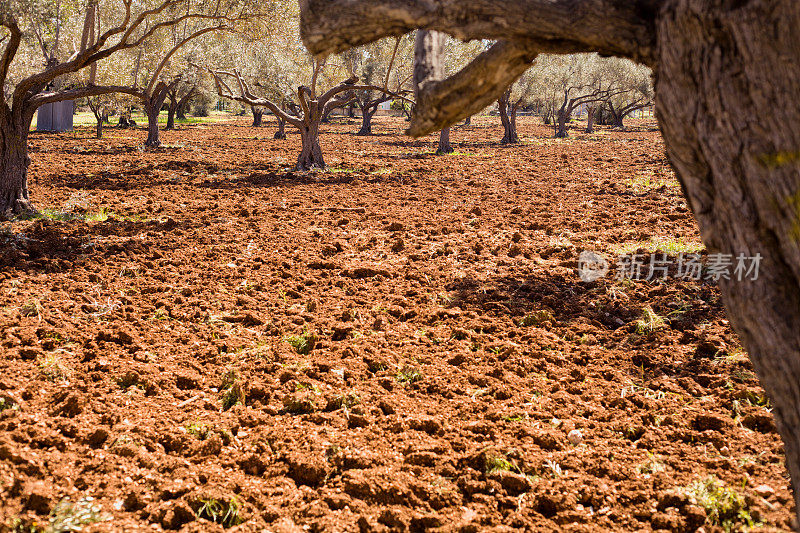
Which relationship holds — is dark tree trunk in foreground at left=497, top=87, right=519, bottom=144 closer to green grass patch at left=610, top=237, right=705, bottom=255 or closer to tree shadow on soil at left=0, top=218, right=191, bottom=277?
green grass patch at left=610, top=237, right=705, bottom=255

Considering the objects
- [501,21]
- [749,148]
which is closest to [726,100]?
[749,148]

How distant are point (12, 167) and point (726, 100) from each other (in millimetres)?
10113

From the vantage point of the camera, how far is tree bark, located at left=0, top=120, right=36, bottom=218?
28.9 ft

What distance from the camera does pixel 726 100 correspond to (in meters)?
1.92

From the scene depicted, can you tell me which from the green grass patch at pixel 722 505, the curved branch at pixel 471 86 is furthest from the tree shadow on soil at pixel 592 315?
the curved branch at pixel 471 86

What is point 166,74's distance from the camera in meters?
22.3

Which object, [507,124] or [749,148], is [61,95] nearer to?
[749,148]

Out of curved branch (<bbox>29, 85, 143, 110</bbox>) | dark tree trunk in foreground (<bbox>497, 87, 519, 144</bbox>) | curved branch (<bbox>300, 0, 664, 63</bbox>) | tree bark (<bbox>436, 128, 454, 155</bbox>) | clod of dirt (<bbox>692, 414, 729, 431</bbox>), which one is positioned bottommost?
clod of dirt (<bbox>692, 414, 729, 431</bbox>)

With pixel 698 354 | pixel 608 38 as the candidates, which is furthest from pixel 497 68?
pixel 698 354

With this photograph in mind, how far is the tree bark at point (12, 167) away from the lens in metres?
8.80

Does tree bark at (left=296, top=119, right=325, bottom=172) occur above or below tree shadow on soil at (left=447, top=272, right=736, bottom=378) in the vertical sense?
above

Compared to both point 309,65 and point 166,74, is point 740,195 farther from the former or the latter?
point 309,65

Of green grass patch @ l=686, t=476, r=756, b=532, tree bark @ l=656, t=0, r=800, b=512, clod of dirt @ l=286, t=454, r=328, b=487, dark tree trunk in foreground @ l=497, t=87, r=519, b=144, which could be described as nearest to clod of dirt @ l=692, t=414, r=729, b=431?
green grass patch @ l=686, t=476, r=756, b=532

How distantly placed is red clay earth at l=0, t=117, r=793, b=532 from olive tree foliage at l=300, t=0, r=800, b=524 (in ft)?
4.78
